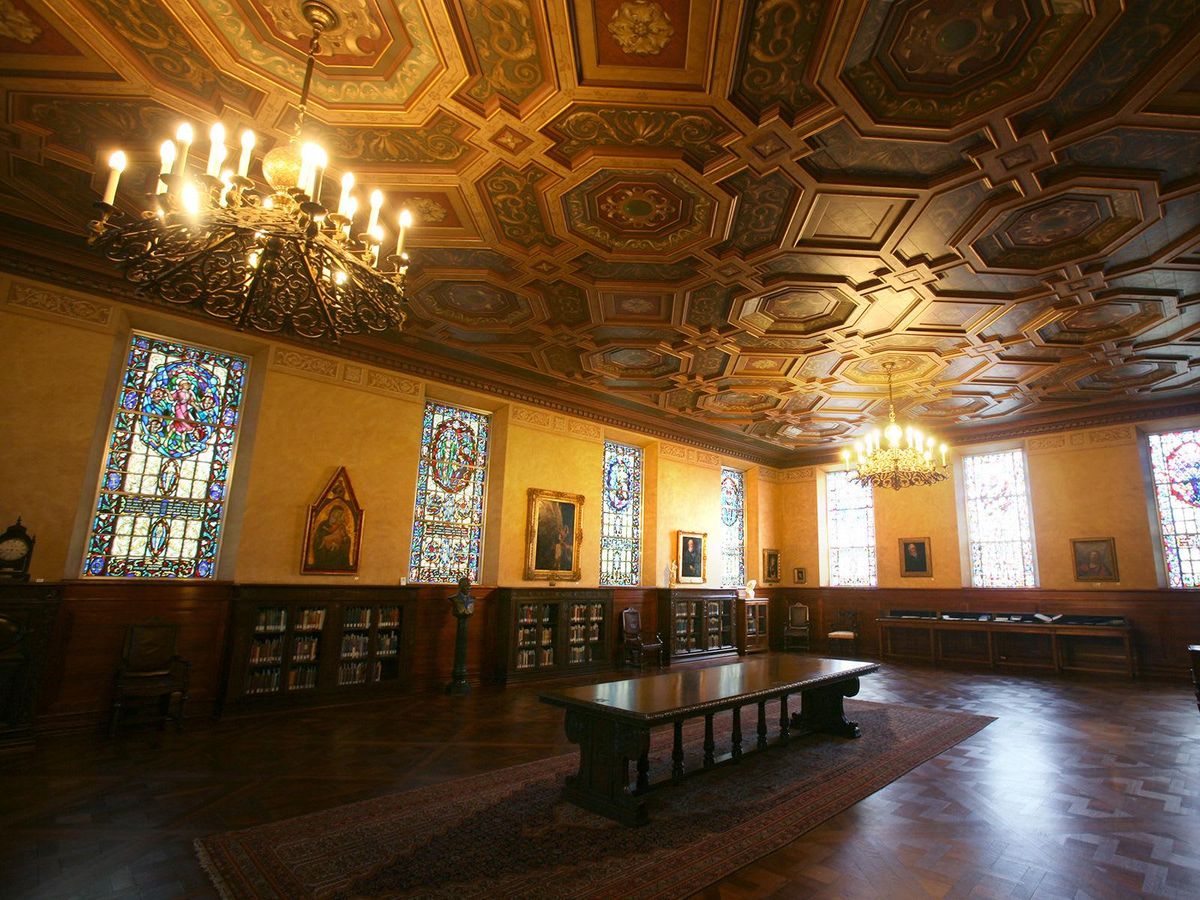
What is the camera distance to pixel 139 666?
586 cm

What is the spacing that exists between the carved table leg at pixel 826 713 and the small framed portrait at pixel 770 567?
319 inches

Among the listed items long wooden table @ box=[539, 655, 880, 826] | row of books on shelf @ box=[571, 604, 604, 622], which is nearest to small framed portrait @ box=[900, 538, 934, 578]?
row of books on shelf @ box=[571, 604, 604, 622]

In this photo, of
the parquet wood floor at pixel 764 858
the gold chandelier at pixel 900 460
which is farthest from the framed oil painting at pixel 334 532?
the gold chandelier at pixel 900 460

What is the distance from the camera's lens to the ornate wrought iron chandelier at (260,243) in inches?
120

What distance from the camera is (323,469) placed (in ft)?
24.8

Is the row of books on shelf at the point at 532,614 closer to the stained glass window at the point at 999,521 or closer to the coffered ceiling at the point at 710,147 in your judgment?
the coffered ceiling at the point at 710,147

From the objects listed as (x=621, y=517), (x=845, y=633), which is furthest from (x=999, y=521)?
(x=621, y=517)

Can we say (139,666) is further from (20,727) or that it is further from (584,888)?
(584,888)

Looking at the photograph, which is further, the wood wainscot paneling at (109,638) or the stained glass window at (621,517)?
the stained glass window at (621,517)

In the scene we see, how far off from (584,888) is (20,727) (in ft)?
17.1

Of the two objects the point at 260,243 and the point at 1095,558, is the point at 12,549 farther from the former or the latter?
the point at 1095,558

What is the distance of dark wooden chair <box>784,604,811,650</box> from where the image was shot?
13.4 meters

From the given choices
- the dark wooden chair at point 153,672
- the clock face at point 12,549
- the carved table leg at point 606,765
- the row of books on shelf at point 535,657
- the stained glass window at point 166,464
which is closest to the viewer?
the carved table leg at point 606,765

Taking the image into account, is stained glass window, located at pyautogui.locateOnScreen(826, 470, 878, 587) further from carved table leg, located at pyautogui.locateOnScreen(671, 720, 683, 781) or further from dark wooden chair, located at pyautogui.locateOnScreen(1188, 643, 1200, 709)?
carved table leg, located at pyautogui.locateOnScreen(671, 720, 683, 781)
